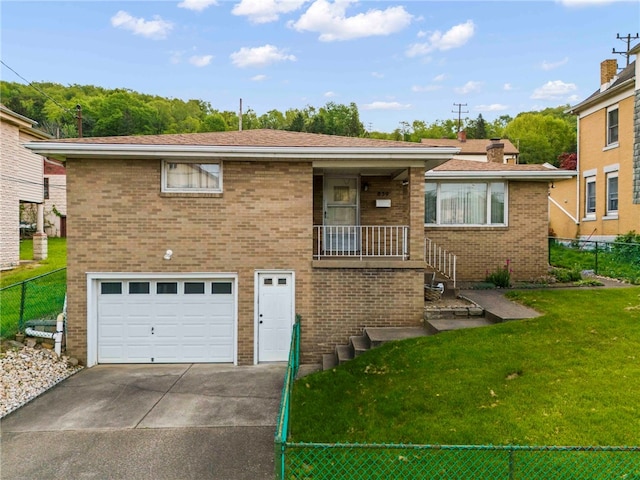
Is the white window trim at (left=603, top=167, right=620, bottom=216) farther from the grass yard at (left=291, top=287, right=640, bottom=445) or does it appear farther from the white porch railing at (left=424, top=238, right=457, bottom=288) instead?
the grass yard at (left=291, top=287, right=640, bottom=445)

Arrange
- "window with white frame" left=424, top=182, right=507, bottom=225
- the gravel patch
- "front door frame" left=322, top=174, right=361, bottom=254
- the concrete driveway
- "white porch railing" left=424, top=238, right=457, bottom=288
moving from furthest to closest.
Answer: "window with white frame" left=424, top=182, right=507, bottom=225, "white porch railing" left=424, top=238, right=457, bottom=288, "front door frame" left=322, top=174, right=361, bottom=254, the gravel patch, the concrete driveway

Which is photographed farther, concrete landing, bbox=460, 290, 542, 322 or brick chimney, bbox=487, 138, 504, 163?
brick chimney, bbox=487, 138, 504, 163

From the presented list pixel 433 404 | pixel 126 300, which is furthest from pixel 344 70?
pixel 433 404

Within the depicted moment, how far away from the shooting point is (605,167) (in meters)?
18.8

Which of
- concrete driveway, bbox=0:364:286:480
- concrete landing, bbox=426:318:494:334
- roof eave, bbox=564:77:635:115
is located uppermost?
roof eave, bbox=564:77:635:115

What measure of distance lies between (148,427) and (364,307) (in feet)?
16.0

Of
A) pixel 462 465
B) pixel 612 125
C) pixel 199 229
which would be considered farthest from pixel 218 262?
pixel 612 125

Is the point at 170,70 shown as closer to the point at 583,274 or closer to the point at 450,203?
the point at 450,203

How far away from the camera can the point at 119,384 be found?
27.3ft

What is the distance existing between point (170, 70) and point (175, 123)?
6.72 meters

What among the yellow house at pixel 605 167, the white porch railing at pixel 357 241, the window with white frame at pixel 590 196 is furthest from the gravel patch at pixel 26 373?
the window with white frame at pixel 590 196

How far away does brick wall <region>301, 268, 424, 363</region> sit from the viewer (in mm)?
9320

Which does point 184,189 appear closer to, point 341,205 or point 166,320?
point 166,320

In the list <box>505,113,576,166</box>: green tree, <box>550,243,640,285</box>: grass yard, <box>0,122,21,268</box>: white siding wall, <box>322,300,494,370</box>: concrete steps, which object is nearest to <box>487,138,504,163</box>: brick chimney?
<box>550,243,640,285</box>: grass yard
